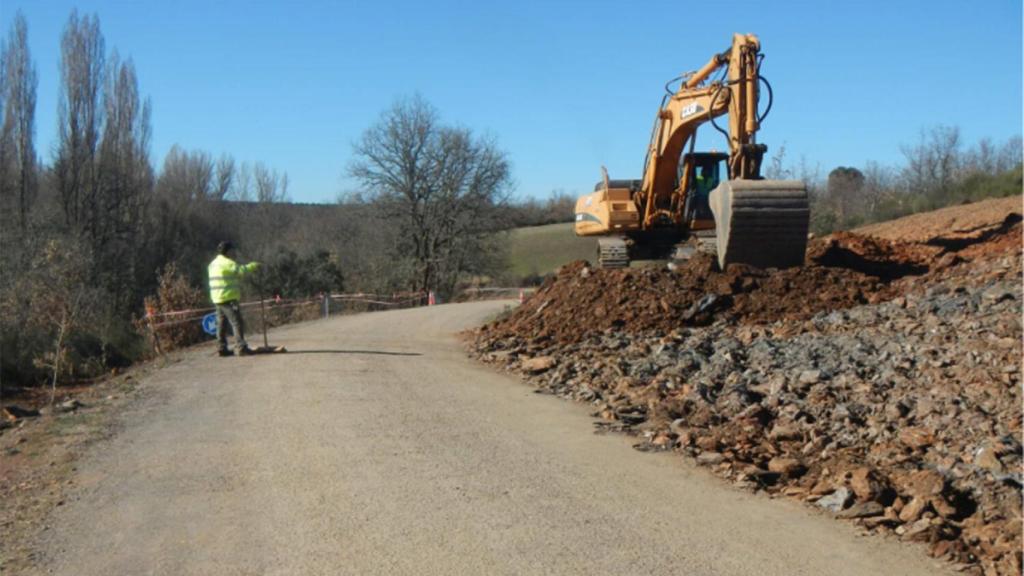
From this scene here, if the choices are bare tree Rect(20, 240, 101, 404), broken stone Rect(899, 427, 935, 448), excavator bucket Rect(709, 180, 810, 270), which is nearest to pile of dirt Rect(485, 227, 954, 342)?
excavator bucket Rect(709, 180, 810, 270)

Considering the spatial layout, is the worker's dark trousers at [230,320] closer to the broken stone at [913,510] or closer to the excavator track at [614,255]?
the excavator track at [614,255]

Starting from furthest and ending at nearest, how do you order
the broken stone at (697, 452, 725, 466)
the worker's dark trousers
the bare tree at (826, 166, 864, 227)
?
the bare tree at (826, 166, 864, 227)
the worker's dark trousers
the broken stone at (697, 452, 725, 466)

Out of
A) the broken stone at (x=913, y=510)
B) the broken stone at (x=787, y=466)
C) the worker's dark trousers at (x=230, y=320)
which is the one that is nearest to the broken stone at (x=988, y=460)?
the broken stone at (x=913, y=510)

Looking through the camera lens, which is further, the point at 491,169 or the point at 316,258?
the point at 491,169

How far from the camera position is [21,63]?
4319cm

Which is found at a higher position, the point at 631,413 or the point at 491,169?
the point at 491,169

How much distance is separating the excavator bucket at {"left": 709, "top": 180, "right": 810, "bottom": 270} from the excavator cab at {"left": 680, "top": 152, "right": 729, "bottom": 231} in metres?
3.51

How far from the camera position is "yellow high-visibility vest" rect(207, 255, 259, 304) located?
1421 cm

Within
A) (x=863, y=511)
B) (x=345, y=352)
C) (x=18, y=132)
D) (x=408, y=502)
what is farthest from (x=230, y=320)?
(x=18, y=132)

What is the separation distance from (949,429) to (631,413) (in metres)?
3.29

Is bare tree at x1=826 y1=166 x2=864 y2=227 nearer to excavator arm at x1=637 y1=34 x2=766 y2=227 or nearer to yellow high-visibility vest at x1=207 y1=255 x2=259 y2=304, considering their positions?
excavator arm at x1=637 y1=34 x2=766 y2=227

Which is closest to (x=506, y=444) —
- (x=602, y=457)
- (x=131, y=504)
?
(x=602, y=457)

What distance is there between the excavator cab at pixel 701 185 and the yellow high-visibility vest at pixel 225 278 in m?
10.0

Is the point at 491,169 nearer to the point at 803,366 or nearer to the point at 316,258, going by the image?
the point at 316,258
